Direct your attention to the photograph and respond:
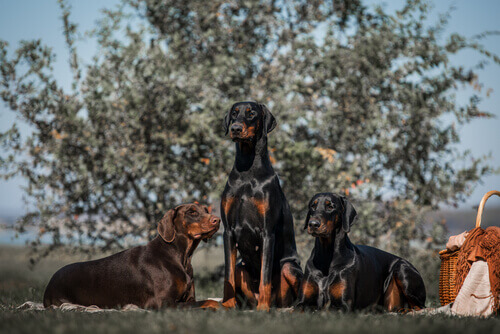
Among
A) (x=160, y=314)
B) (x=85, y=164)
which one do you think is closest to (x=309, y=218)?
(x=160, y=314)

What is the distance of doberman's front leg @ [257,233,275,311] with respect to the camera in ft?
15.5

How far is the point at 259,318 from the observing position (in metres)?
3.94

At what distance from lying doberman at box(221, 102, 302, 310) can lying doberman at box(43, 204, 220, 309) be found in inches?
12.9

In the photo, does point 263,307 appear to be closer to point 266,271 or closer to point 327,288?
point 266,271

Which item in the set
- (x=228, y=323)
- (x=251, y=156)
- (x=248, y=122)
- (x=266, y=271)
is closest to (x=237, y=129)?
(x=248, y=122)

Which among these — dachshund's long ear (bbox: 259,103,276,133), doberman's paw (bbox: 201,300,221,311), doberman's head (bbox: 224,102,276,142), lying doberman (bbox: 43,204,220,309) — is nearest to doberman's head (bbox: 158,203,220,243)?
lying doberman (bbox: 43,204,220,309)

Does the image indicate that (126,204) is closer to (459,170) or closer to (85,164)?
(85,164)

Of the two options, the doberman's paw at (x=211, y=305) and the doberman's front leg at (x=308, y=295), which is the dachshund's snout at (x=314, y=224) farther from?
the doberman's paw at (x=211, y=305)

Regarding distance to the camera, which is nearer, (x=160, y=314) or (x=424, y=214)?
(x=160, y=314)

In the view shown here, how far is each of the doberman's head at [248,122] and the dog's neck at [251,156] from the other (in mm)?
66

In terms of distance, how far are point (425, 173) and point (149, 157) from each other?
473 cm

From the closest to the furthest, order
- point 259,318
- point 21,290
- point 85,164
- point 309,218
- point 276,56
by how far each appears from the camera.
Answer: point 259,318 < point 309,218 < point 21,290 < point 85,164 < point 276,56

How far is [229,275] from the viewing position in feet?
16.1

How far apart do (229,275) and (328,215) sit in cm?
110
